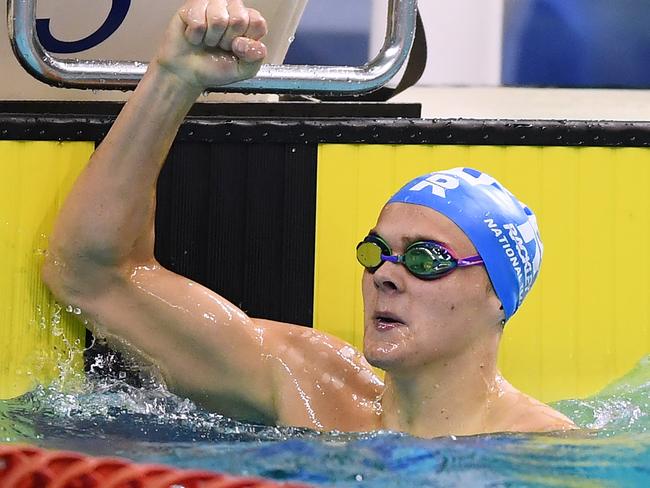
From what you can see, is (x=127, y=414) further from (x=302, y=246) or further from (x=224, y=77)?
(x=224, y=77)

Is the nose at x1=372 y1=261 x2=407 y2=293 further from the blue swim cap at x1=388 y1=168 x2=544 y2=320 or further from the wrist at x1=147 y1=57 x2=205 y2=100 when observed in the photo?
the wrist at x1=147 y1=57 x2=205 y2=100

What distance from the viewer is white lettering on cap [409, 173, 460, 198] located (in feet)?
6.19

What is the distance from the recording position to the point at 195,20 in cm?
173

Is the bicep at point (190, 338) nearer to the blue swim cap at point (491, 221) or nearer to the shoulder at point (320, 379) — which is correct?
the shoulder at point (320, 379)

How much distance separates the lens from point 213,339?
198 centimetres

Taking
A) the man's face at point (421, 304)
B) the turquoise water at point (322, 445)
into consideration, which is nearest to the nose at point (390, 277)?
the man's face at point (421, 304)

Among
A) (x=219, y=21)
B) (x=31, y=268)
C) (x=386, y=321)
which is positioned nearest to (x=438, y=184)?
(x=386, y=321)

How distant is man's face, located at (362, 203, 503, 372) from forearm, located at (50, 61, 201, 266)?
15.2 inches

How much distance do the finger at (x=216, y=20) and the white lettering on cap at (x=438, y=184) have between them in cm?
41

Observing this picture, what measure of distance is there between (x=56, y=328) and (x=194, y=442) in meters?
0.45

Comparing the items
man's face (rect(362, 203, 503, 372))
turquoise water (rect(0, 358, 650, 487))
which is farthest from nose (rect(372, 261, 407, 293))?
turquoise water (rect(0, 358, 650, 487))

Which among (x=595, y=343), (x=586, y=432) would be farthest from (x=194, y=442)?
(x=595, y=343)

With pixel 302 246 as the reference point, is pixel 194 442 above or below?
below

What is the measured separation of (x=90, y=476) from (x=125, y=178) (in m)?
0.76
